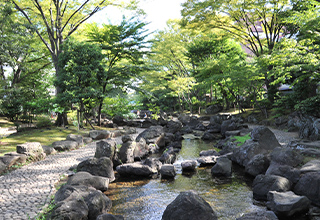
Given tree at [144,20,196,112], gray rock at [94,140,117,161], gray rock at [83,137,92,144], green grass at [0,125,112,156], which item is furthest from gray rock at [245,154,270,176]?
tree at [144,20,196,112]

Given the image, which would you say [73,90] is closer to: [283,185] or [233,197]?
[233,197]

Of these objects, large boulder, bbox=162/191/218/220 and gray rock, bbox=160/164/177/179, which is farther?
gray rock, bbox=160/164/177/179

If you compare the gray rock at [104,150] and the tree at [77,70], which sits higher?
the tree at [77,70]

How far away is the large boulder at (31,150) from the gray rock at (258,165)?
817 cm

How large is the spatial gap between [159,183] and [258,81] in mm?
16607

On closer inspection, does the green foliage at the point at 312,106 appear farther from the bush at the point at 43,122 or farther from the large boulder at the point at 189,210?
the bush at the point at 43,122

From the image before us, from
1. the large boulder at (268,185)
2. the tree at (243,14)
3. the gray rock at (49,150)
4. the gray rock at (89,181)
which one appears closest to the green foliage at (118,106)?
the tree at (243,14)

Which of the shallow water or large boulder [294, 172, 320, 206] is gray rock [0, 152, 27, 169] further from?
large boulder [294, 172, 320, 206]

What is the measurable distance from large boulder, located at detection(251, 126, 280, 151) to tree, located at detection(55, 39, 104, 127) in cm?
999

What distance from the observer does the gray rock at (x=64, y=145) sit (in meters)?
10.2

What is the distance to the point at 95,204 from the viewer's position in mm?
4594

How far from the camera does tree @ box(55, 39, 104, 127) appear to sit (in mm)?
13695

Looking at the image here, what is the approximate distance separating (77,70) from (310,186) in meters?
13.5

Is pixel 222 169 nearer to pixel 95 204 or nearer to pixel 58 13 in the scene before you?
pixel 95 204
